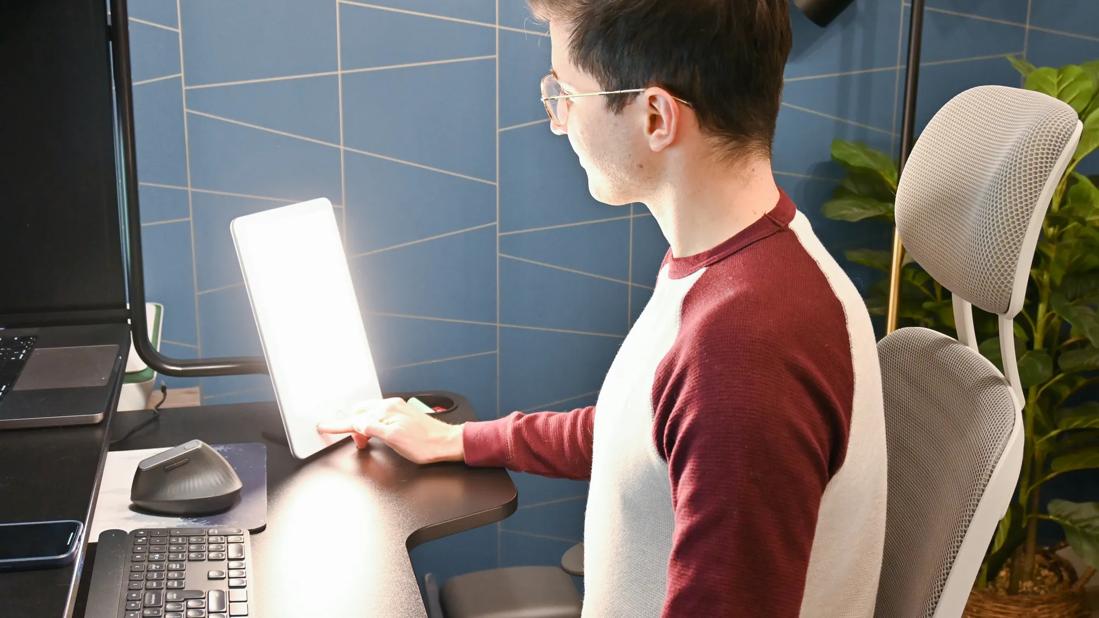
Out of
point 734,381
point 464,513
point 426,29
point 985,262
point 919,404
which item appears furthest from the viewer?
point 426,29

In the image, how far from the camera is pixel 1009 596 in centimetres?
223

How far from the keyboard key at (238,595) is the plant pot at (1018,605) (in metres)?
1.68

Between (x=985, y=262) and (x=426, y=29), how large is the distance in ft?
4.25

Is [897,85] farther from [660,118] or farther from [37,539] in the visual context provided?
[37,539]

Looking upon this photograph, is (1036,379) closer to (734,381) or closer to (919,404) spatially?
(919,404)

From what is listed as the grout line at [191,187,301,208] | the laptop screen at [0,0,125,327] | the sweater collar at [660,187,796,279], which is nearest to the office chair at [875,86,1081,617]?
the sweater collar at [660,187,796,279]

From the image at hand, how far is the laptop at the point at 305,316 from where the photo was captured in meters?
1.38

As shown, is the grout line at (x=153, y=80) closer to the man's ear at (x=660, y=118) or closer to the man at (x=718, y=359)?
the man at (x=718, y=359)

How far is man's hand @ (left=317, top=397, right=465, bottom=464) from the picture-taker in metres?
1.40

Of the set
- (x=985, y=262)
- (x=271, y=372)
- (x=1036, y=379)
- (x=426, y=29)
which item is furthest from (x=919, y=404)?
(x=426, y=29)

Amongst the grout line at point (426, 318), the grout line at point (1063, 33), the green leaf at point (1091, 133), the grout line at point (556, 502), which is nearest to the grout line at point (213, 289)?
the grout line at point (426, 318)

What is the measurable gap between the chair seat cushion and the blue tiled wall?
30.6 inches

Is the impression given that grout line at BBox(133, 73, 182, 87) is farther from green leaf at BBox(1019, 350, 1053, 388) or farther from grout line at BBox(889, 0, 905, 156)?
green leaf at BBox(1019, 350, 1053, 388)

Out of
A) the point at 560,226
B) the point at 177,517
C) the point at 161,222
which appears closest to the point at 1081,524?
the point at 560,226
